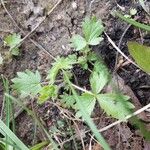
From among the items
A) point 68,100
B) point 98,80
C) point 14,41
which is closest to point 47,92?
point 68,100

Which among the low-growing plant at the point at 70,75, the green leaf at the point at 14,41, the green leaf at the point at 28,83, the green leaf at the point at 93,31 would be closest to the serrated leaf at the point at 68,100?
the low-growing plant at the point at 70,75

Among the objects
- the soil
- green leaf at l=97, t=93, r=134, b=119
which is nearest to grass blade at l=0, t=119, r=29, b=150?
the soil

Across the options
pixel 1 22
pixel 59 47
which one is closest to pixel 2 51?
pixel 1 22

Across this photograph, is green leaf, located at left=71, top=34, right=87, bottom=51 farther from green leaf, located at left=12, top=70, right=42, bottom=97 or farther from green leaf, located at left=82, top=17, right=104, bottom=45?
green leaf, located at left=12, top=70, right=42, bottom=97

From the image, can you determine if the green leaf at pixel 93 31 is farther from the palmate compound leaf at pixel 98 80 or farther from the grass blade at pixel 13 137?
the grass blade at pixel 13 137

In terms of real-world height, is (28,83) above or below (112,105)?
above

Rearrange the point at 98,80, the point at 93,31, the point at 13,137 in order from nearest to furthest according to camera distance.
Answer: the point at 13,137, the point at 98,80, the point at 93,31

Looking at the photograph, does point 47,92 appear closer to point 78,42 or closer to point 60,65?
point 60,65
